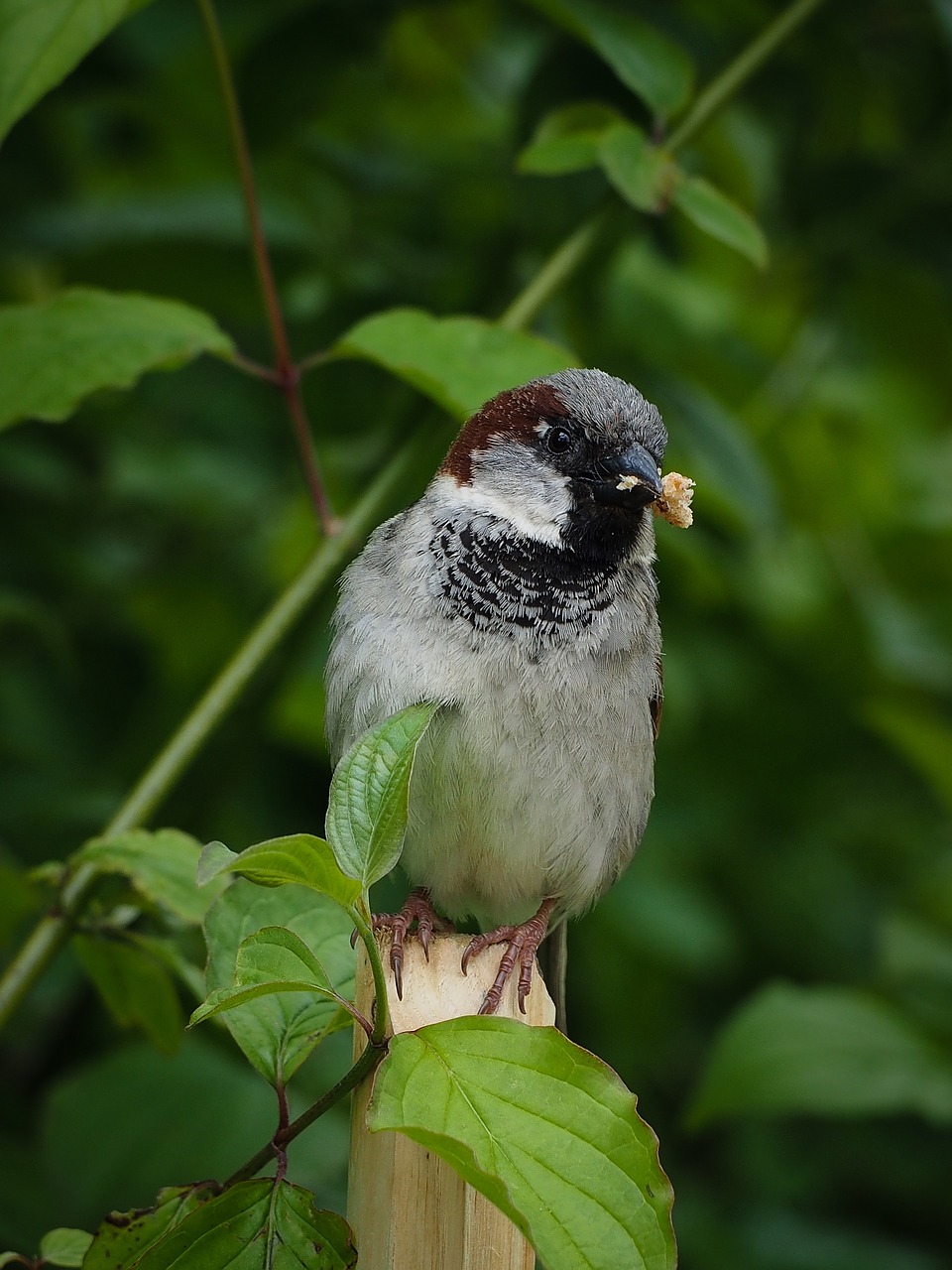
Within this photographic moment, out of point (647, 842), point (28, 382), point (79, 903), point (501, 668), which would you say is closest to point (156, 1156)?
point (79, 903)

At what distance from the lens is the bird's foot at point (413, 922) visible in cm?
169

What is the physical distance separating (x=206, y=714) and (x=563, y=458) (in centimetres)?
61

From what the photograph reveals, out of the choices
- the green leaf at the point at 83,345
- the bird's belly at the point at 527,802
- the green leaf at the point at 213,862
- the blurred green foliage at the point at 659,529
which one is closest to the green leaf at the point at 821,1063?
the blurred green foliage at the point at 659,529

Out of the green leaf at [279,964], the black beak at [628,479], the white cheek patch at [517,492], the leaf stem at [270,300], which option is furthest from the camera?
the leaf stem at [270,300]

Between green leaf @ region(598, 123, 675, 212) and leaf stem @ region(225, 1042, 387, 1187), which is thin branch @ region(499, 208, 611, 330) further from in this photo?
leaf stem @ region(225, 1042, 387, 1187)

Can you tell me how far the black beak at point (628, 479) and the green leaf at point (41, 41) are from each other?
2.75ft

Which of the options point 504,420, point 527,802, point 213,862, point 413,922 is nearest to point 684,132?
point 504,420

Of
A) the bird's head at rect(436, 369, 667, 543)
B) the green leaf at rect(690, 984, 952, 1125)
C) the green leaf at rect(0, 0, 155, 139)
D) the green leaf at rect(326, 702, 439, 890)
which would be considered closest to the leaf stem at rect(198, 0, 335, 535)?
the bird's head at rect(436, 369, 667, 543)

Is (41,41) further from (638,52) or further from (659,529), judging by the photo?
(659,529)

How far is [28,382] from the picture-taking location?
189 cm

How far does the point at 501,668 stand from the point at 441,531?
0.78ft

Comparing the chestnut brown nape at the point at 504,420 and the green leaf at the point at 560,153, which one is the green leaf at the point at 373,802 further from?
the green leaf at the point at 560,153

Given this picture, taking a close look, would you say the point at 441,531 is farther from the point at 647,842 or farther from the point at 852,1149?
the point at 852,1149

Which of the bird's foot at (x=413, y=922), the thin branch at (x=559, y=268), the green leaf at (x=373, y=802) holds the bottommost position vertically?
the bird's foot at (x=413, y=922)
